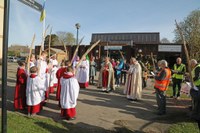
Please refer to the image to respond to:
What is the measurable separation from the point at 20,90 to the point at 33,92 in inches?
25.3

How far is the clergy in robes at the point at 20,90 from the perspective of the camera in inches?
271

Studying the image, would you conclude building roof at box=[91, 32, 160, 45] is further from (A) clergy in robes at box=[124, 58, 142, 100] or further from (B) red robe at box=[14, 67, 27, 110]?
(B) red robe at box=[14, 67, 27, 110]

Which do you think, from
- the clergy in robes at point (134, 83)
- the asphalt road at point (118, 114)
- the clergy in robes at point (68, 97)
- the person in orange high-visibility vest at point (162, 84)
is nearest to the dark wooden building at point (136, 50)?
the clergy in robes at point (134, 83)

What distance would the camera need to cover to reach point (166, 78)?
7312 millimetres

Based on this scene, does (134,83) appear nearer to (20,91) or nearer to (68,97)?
(68,97)

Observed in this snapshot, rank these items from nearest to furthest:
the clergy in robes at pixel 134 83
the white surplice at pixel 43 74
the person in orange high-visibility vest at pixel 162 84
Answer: the white surplice at pixel 43 74 → the person in orange high-visibility vest at pixel 162 84 → the clergy in robes at pixel 134 83

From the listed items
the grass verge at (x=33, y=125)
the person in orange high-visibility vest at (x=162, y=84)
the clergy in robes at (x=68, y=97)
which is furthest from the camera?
the person in orange high-visibility vest at (x=162, y=84)

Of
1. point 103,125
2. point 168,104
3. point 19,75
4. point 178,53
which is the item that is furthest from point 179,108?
point 178,53

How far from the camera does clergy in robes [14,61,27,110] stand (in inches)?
271

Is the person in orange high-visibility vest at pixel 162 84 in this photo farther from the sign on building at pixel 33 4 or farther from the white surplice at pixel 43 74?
the sign on building at pixel 33 4

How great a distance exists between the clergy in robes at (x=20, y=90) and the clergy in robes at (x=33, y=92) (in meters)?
0.34

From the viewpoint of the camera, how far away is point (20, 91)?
22.7ft

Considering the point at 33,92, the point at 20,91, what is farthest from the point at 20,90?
the point at 33,92

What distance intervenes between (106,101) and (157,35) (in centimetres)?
2989
